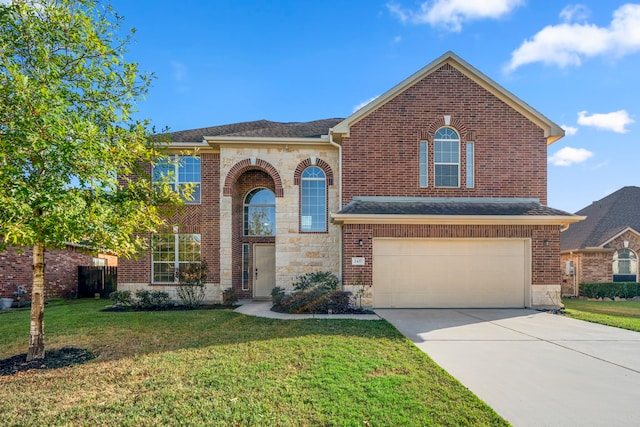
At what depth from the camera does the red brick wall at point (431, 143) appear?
11.4m

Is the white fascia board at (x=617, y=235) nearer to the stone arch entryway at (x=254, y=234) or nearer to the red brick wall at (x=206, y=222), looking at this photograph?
the stone arch entryway at (x=254, y=234)

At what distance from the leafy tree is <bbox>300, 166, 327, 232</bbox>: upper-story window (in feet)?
21.2

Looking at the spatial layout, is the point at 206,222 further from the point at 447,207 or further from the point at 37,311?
the point at 447,207

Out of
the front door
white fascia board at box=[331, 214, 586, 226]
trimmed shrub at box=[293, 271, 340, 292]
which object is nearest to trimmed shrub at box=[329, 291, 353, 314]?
trimmed shrub at box=[293, 271, 340, 292]

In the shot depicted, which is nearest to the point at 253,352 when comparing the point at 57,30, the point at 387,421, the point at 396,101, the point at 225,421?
the point at 225,421

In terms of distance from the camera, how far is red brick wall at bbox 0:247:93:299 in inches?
521

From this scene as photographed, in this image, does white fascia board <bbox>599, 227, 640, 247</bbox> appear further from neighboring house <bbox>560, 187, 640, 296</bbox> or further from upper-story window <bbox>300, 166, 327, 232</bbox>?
upper-story window <bbox>300, 166, 327, 232</bbox>

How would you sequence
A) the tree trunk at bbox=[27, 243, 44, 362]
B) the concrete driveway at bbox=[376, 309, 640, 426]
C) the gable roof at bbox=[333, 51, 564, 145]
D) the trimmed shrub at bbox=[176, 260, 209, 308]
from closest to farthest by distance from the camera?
the concrete driveway at bbox=[376, 309, 640, 426]
the tree trunk at bbox=[27, 243, 44, 362]
the gable roof at bbox=[333, 51, 564, 145]
the trimmed shrub at bbox=[176, 260, 209, 308]

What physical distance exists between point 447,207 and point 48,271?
1608cm

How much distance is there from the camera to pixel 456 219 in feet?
34.1

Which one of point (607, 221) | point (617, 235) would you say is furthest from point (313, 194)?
point (607, 221)

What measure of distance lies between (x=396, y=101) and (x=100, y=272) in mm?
15058

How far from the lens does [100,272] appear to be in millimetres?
16062

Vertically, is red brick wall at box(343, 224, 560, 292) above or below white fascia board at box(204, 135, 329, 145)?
below
